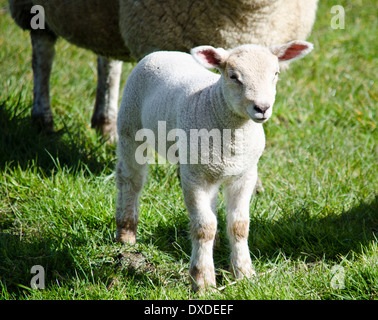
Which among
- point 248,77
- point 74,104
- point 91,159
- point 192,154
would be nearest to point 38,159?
point 91,159

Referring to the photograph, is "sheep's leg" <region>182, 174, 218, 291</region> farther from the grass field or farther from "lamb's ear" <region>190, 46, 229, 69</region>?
"lamb's ear" <region>190, 46, 229, 69</region>

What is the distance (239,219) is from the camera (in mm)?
3018

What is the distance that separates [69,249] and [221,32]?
1772 millimetres

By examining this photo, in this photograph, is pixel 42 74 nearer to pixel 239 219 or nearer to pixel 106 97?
pixel 106 97

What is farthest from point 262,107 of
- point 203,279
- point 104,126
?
point 104,126

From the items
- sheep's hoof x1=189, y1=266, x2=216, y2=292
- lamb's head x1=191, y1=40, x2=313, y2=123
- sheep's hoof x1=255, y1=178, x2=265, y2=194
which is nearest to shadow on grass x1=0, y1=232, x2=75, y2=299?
sheep's hoof x1=189, y1=266, x2=216, y2=292

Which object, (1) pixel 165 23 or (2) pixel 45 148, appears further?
(2) pixel 45 148

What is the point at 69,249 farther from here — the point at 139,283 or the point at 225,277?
the point at 225,277

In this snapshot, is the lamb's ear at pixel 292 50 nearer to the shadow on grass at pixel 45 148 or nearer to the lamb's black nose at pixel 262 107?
the lamb's black nose at pixel 262 107

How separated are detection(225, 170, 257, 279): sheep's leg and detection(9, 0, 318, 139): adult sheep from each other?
129 centimetres

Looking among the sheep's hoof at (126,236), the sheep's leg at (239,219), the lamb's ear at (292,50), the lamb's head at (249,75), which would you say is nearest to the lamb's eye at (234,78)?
the lamb's head at (249,75)

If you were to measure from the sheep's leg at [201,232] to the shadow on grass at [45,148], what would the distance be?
61.9 inches

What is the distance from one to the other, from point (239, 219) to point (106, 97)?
277 centimetres

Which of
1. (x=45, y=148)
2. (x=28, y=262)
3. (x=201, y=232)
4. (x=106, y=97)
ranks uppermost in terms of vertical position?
(x=106, y=97)
